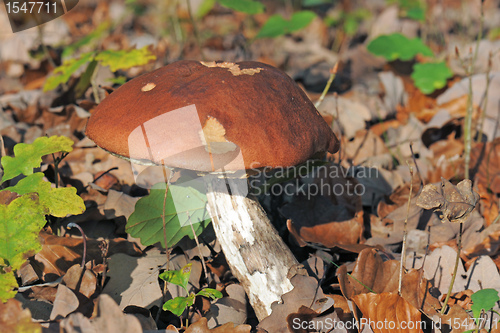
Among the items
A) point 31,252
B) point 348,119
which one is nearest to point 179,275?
point 31,252

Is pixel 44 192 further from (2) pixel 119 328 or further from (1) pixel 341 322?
(1) pixel 341 322

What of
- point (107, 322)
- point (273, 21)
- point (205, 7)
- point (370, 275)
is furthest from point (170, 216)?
point (205, 7)

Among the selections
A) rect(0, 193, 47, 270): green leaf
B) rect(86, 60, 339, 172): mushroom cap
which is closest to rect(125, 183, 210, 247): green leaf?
rect(0, 193, 47, 270): green leaf

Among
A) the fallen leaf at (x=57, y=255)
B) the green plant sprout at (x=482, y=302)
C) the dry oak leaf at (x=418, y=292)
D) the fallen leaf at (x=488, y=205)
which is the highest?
the fallen leaf at (x=57, y=255)

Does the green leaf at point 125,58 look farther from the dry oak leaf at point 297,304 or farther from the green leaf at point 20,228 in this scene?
the dry oak leaf at point 297,304

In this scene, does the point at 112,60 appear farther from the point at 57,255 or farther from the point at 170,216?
the point at 57,255

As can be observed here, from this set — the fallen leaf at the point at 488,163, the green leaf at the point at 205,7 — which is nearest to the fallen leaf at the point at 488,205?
the fallen leaf at the point at 488,163

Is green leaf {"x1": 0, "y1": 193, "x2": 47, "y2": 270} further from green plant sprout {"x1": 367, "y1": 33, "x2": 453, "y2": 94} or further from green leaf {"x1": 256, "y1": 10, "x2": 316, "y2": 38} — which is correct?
green plant sprout {"x1": 367, "y1": 33, "x2": 453, "y2": 94}
